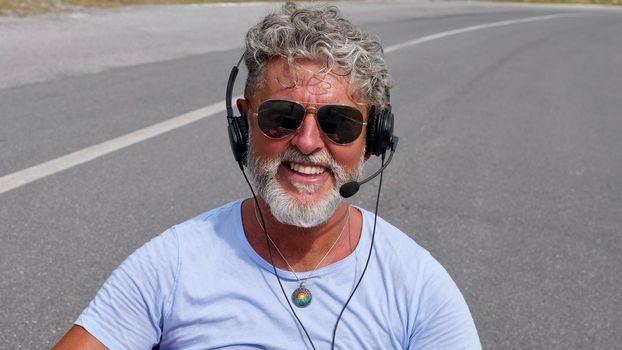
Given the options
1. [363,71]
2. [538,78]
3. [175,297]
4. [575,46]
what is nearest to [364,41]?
[363,71]

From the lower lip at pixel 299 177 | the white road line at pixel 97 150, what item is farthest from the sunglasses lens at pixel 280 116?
the white road line at pixel 97 150

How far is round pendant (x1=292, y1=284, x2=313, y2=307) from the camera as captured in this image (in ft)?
8.48

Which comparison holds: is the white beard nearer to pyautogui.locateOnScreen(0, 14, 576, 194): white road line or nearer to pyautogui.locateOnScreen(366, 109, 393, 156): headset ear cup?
pyautogui.locateOnScreen(366, 109, 393, 156): headset ear cup

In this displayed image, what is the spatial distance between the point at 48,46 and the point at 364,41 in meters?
9.37

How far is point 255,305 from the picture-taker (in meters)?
2.58

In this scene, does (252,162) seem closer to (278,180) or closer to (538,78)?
(278,180)

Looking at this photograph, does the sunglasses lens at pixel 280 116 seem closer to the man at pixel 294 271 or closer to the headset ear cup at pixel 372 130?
the man at pixel 294 271

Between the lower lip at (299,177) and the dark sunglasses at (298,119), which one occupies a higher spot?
the dark sunglasses at (298,119)

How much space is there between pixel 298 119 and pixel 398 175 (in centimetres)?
450

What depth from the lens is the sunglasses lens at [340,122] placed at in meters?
2.57

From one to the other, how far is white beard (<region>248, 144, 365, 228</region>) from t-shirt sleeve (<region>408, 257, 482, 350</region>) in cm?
Result: 35

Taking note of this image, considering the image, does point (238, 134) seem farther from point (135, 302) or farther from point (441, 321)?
point (441, 321)

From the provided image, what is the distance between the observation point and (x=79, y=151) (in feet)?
22.4

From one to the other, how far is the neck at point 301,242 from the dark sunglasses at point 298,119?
247 mm
